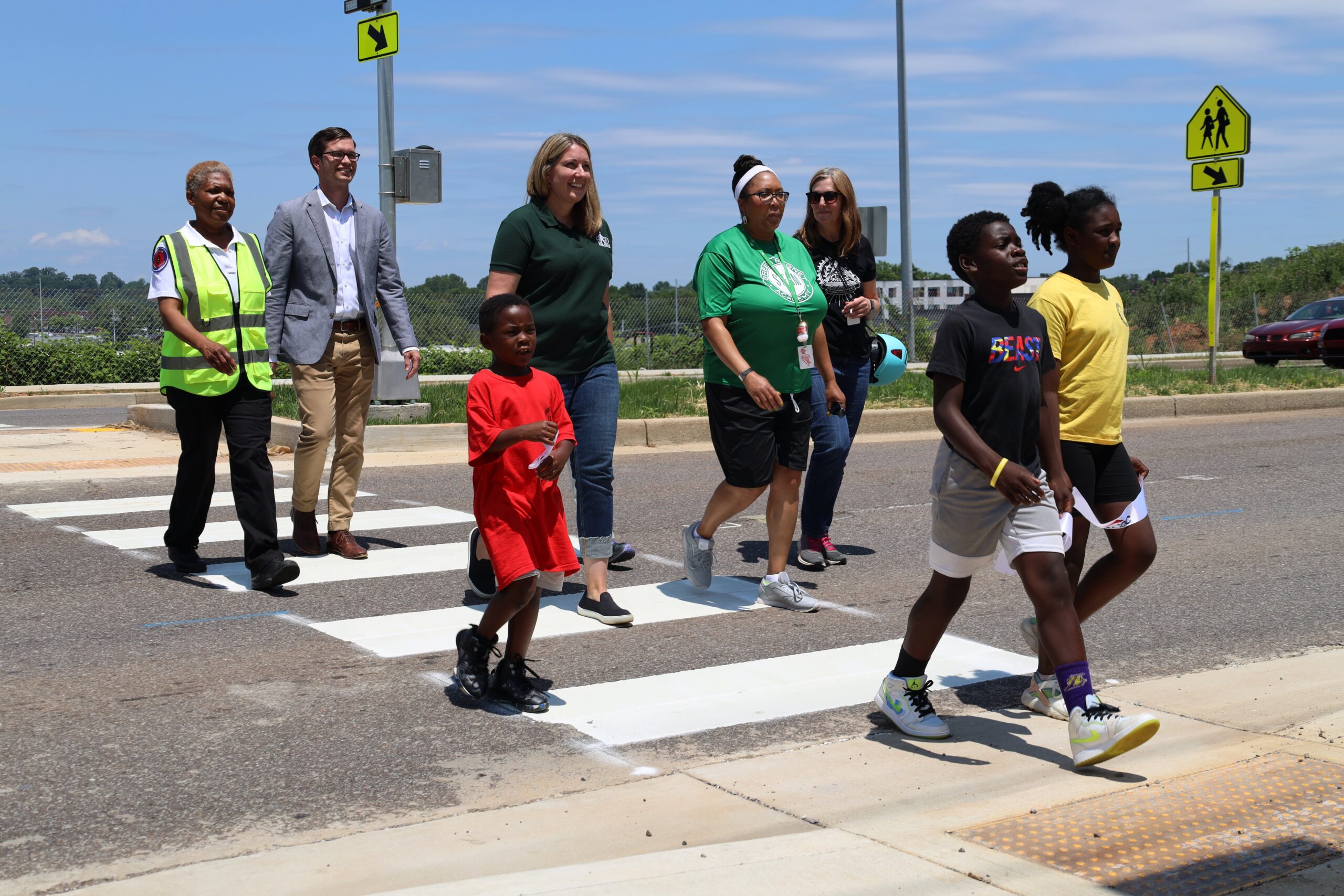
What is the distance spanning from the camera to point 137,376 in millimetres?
25047

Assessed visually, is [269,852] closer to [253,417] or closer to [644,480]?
[253,417]

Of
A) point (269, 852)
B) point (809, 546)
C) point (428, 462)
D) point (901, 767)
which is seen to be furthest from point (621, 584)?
point (428, 462)

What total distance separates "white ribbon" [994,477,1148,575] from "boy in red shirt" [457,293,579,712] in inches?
59.4

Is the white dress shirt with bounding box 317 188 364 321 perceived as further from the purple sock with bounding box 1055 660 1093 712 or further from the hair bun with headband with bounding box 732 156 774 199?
the purple sock with bounding box 1055 660 1093 712

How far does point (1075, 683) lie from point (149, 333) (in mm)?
25086

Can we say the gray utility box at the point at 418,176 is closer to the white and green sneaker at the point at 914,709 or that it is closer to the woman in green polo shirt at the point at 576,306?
the woman in green polo shirt at the point at 576,306

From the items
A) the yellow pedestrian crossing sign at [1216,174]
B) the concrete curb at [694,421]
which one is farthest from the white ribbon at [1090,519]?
the yellow pedestrian crossing sign at [1216,174]

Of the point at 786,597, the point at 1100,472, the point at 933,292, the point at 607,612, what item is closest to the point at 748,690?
the point at 607,612

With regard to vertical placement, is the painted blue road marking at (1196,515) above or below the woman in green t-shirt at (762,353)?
below

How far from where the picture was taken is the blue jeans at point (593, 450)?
21.2 feet

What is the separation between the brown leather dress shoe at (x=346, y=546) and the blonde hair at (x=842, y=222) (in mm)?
3031

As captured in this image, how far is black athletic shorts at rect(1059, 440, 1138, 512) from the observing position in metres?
4.88

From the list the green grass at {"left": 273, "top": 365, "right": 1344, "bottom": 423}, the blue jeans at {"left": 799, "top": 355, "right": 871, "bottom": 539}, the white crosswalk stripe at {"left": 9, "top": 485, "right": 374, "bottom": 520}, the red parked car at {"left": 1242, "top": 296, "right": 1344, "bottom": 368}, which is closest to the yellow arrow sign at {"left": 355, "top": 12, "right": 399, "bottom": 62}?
the green grass at {"left": 273, "top": 365, "right": 1344, "bottom": 423}

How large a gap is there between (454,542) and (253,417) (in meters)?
1.77
